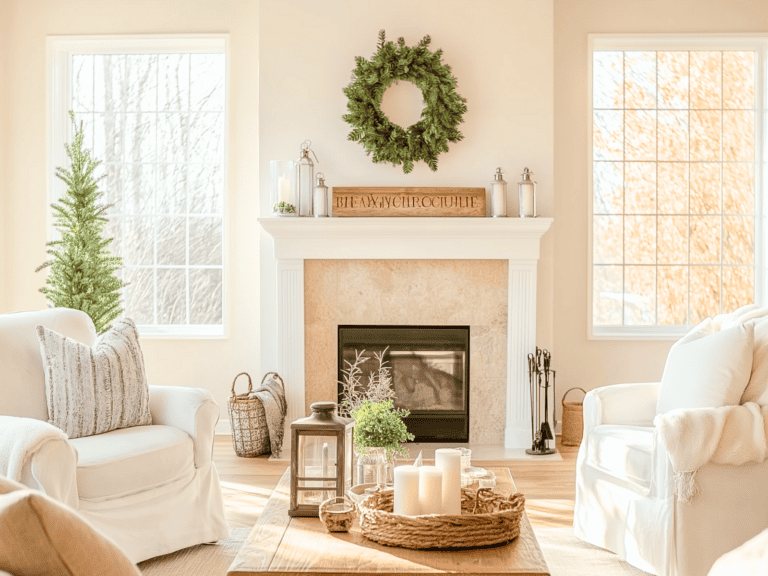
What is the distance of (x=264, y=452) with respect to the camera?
15.6 ft

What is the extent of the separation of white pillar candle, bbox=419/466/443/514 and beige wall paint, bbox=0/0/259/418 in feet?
11.0

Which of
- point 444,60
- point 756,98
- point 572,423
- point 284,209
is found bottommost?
point 572,423

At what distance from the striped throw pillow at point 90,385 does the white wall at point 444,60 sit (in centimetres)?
203

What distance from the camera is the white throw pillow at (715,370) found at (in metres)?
2.77

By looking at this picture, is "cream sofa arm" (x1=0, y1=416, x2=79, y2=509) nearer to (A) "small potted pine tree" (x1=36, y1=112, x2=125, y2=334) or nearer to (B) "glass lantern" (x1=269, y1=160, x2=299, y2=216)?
(A) "small potted pine tree" (x1=36, y1=112, x2=125, y2=334)

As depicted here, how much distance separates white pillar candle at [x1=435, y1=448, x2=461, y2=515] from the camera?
2094mm

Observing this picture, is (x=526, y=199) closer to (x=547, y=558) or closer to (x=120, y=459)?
(x=547, y=558)

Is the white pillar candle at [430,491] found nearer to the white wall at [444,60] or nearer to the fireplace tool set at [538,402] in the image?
→ the fireplace tool set at [538,402]

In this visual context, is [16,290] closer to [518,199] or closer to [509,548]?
[518,199]

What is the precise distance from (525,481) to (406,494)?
7.30 feet

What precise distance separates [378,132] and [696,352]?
2.49m

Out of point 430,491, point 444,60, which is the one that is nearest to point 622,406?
point 430,491

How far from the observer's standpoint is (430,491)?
6.81 feet

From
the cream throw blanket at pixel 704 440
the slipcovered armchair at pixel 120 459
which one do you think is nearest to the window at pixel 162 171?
the slipcovered armchair at pixel 120 459
